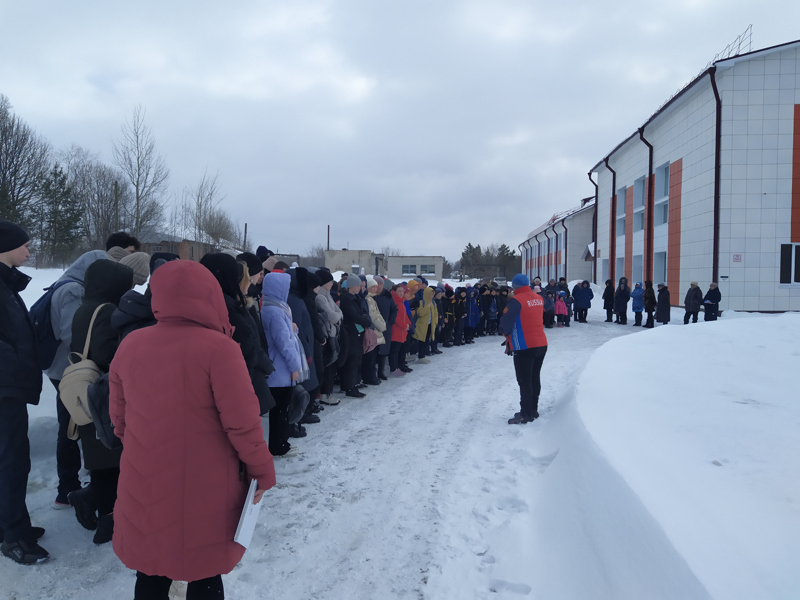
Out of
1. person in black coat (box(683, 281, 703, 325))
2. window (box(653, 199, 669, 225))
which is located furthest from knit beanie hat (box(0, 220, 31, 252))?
window (box(653, 199, 669, 225))

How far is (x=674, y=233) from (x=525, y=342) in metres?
18.1

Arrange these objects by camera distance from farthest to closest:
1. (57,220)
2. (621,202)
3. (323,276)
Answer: (57,220) < (621,202) < (323,276)

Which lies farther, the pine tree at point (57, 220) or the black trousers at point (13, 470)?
the pine tree at point (57, 220)

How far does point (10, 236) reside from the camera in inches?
121

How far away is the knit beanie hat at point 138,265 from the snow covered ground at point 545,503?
183 cm

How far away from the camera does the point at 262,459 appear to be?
2.06 m

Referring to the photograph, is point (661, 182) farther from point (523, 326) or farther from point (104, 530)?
point (104, 530)

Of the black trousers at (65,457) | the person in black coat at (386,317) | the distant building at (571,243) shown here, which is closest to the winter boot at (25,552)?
the black trousers at (65,457)

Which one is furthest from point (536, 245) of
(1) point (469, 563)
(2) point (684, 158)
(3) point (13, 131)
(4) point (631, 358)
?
(1) point (469, 563)

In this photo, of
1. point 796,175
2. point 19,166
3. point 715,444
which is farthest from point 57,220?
point 796,175

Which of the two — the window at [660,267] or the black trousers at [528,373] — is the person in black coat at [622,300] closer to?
the window at [660,267]

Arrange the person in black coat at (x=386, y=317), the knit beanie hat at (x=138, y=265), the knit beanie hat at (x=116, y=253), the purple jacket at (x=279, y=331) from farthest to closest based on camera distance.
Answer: the person in black coat at (x=386, y=317), the purple jacket at (x=279, y=331), the knit beanie hat at (x=116, y=253), the knit beanie hat at (x=138, y=265)

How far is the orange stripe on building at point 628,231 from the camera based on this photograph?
26031mm

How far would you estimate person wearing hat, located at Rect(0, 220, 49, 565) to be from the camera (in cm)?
297
